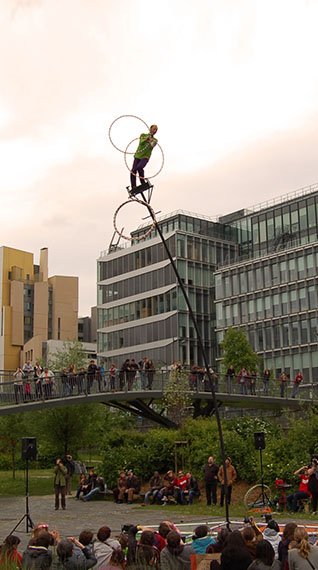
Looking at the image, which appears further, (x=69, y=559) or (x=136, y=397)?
(x=136, y=397)

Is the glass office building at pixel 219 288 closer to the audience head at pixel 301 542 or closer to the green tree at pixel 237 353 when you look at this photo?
the green tree at pixel 237 353

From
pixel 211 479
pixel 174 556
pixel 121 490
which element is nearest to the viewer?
pixel 174 556

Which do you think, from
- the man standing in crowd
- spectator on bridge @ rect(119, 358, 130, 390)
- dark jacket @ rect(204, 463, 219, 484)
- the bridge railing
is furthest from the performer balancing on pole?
spectator on bridge @ rect(119, 358, 130, 390)

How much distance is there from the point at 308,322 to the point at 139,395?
147 ft

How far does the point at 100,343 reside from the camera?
98.3 metres

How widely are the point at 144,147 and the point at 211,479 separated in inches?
606

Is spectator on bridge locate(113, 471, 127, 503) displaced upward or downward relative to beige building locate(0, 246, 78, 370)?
downward

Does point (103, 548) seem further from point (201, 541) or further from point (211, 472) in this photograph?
point (211, 472)

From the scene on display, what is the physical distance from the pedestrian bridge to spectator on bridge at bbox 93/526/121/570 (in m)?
23.5

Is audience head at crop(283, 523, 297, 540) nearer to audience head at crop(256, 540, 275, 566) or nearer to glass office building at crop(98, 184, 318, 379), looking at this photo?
audience head at crop(256, 540, 275, 566)

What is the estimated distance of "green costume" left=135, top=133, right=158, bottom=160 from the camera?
13.6 metres

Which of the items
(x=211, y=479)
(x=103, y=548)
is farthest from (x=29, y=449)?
(x=103, y=548)

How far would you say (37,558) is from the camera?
10.4m

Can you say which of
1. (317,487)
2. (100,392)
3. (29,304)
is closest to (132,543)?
(317,487)
